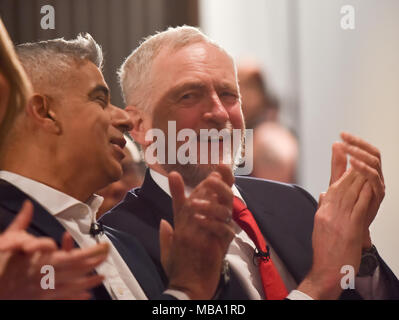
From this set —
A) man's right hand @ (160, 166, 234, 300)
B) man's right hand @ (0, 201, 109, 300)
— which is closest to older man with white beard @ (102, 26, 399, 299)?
man's right hand @ (160, 166, 234, 300)

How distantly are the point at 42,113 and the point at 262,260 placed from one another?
553 millimetres

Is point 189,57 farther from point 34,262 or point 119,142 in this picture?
point 34,262

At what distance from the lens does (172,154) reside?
1234mm

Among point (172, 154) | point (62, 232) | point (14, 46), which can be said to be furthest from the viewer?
point (172, 154)

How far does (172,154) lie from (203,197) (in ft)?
0.81

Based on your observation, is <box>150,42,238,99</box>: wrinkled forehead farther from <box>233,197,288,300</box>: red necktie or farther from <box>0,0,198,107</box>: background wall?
<box>233,197,288,300</box>: red necktie

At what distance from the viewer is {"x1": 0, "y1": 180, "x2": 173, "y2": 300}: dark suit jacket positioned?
3.25 ft

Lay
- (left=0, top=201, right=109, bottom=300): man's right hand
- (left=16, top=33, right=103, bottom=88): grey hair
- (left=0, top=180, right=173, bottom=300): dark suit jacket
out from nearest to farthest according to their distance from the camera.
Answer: (left=0, top=201, right=109, bottom=300): man's right hand → (left=0, top=180, right=173, bottom=300): dark suit jacket → (left=16, top=33, right=103, bottom=88): grey hair

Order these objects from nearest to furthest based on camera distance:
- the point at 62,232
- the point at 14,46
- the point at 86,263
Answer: the point at 86,263
the point at 62,232
the point at 14,46

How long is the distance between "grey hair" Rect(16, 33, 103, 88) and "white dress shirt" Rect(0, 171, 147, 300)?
0.69 ft

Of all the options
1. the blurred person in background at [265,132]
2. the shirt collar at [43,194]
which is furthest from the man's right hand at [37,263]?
the blurred person in background at [265,132]
